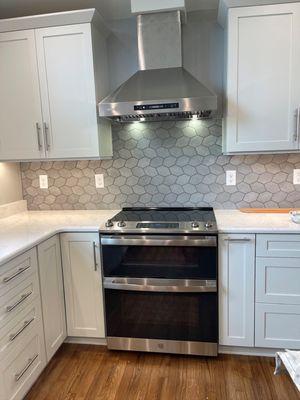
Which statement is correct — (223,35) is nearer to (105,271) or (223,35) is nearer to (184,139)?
(184,139)

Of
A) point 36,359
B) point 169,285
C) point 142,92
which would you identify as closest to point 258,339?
point 169,285

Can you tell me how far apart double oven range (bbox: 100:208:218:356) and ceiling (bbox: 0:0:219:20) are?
5.30 ft

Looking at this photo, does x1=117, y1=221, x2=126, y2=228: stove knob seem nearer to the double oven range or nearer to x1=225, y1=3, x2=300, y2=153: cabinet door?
the double oven range

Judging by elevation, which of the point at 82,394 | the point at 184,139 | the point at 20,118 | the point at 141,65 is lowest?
the point at 82,394

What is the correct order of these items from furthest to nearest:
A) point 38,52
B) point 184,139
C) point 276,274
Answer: point 184,139, point 38,52, point 276,274

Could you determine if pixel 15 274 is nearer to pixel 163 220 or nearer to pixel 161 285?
pixel 161 285

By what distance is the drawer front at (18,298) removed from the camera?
1.64m

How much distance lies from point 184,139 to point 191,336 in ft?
4.91

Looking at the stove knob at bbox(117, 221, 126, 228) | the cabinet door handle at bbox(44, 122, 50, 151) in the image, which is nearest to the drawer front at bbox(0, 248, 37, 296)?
the stove knob at bbox(117, 221, 126, 228)

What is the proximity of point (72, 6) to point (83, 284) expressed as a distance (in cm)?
210

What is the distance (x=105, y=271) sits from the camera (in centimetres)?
217

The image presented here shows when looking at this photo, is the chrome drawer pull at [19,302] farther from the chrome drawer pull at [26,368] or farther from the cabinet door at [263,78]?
the cabinet door at [263,78]

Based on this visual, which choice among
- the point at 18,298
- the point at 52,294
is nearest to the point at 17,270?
the point at 18,298

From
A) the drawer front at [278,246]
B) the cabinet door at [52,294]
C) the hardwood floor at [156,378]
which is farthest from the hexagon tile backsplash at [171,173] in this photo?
the hardwood floor at [156,378]
